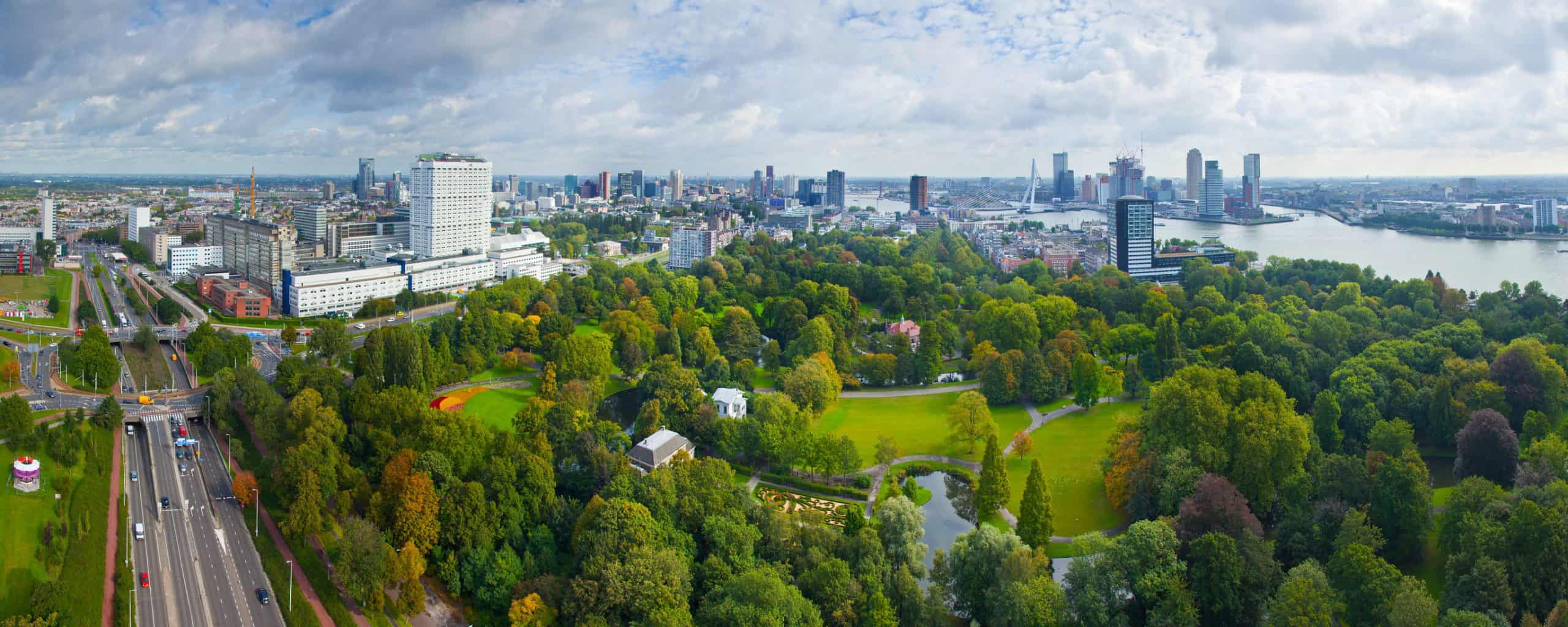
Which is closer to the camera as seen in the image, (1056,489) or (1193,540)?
(1193,540)

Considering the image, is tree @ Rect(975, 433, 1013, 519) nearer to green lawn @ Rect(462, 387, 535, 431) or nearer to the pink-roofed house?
green lawn @ Rect(462, 387, 535, 431)

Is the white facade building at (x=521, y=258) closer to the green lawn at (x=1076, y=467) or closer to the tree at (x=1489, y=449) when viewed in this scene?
the green lawn at (x=1076, y=467)

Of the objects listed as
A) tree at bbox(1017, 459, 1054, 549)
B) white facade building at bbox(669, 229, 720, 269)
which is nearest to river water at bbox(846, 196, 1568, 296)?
tree at bbox(1017, 459, 1054, 549)

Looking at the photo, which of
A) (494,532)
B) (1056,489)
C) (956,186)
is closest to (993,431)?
(1056,489)

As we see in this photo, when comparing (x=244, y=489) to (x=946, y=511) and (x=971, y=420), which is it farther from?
(x=971, y=420)

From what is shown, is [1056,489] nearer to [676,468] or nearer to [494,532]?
[676,468]

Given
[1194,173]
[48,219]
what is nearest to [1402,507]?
[48,219]
